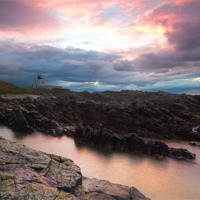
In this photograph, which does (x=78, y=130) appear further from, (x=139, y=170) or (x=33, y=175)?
(x=33, y=175)

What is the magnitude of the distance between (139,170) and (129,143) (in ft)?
55.0

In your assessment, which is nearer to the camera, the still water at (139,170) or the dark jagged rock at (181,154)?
the still water at (139,170)

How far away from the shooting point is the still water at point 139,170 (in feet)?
119

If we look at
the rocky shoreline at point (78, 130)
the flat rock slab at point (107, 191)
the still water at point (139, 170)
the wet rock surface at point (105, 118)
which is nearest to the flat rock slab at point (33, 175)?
the flat rock slab at point (107, 191)

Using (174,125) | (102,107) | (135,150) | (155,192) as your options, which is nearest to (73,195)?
(155,192)

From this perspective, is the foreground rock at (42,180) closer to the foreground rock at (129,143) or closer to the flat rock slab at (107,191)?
the flat rock slab at (107,191)

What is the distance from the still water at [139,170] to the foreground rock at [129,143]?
287 centimetres

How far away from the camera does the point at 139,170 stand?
145 ft

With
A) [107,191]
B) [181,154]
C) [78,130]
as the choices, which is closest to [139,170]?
[181,154]

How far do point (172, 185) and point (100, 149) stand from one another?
2196cm

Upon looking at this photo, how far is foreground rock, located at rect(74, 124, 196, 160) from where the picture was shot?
180 ft

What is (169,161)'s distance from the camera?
51.7 m

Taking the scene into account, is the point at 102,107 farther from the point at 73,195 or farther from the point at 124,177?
the point at 73,195

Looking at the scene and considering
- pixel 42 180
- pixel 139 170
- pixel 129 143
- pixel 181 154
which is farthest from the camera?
pixel 129 143
